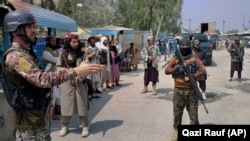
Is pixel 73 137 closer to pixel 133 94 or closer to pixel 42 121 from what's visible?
pixel 42 121

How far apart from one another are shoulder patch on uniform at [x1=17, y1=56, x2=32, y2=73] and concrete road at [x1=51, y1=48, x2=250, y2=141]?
11.3 ft

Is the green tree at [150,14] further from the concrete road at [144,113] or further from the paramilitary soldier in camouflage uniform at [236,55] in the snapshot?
the concrete road at [144,113]

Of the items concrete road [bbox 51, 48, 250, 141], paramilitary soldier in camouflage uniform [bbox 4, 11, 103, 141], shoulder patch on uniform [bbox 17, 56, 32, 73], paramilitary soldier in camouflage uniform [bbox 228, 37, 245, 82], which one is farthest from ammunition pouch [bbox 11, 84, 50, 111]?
paramilitary soldier in camouflage uniform [bbox 228, 37, 245, 82]

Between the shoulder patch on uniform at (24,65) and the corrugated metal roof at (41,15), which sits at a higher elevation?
the corrugated metal roof at (41,15)

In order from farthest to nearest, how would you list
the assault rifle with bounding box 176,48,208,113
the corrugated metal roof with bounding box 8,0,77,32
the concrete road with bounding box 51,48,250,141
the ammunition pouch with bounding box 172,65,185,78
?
the corrugated metal roof with bounding box 8,0,77,32 → the concrete road with bounding box 51,48,250,141 → the ammunition pouch with bounding box 172,65,185,78 → the assault rifle with bounding box 176,48,208,113

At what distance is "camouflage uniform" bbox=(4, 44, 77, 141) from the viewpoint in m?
2.38

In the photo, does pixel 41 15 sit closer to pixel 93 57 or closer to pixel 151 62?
pixel 93 57

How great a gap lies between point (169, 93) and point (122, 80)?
11.4ft

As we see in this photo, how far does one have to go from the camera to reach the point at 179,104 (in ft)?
17.1

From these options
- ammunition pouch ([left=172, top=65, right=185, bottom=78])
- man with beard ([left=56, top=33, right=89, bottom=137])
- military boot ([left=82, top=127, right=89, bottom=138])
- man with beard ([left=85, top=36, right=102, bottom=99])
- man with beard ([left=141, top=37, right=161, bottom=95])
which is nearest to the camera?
ammunition pouch ([left=172, top=65, right=185, bottom=78])

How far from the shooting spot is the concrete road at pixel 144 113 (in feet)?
19.4

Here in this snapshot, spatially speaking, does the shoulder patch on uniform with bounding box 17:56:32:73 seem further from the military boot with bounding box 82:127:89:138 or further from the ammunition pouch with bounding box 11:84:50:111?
the military boot with bounding box 82:127:89:138

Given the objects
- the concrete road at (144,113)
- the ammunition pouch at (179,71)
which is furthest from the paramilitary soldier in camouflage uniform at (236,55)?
the ammunition pouch at (179,71)

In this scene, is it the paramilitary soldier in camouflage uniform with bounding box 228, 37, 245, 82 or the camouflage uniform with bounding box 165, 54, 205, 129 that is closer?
the camouflage uniform with bounding box 165, 54, 205, 129
